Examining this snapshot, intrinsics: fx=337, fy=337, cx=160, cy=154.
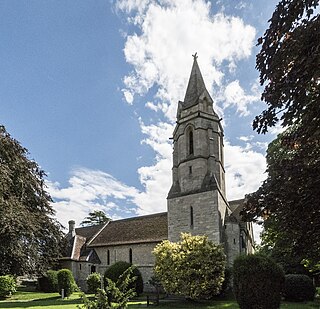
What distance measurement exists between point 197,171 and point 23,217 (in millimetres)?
14135

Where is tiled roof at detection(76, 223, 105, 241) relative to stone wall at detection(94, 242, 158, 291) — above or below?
above

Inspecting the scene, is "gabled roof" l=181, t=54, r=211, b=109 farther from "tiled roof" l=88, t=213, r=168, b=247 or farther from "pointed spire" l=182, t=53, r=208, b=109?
"tiled roof" l=88, t=213, r=168, b=247

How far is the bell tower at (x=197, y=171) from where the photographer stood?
2592cm

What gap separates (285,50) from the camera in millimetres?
5578

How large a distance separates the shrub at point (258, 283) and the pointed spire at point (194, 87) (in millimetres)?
17576

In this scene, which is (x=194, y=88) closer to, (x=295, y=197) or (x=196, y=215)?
(x=196, y=215)

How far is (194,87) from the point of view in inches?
1238

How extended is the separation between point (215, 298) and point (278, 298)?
7.49m

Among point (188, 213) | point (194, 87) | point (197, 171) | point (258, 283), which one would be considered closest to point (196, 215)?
point (188, 213)

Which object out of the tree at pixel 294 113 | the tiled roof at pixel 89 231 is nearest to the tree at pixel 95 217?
the tiled roof at pixel 89 231

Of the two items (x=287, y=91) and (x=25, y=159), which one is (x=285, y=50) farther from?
(x=25, y=159)

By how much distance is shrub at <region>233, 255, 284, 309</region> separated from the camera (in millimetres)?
14422

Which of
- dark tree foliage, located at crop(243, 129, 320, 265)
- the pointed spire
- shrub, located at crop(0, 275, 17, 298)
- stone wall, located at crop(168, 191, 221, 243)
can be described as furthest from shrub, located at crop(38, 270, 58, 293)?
dark tree foliage, located at crop(243, 129, 320, 265)

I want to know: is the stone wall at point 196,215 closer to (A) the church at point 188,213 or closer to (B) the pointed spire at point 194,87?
Answer: (A) the church at point 188,213
